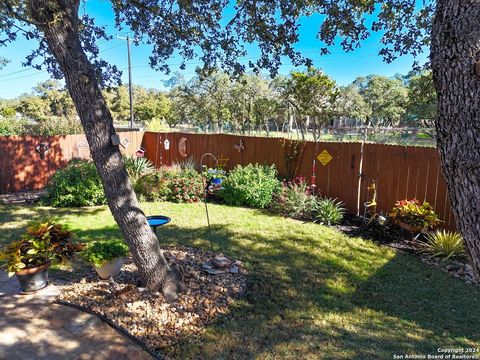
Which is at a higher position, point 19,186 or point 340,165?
point 340,165

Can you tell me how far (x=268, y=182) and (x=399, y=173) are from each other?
110 inches

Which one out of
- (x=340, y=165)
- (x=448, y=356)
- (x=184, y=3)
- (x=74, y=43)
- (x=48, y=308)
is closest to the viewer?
(x=448, y=356)

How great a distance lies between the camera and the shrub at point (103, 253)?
11.5ft

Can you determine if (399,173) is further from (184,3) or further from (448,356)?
(184,3)

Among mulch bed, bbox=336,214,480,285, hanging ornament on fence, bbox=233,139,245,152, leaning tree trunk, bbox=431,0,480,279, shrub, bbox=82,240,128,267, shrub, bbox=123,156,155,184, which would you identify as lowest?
mulch bed, bbox=336,214,480,285

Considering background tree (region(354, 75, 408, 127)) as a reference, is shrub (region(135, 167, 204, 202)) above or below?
below

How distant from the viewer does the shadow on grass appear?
9.07 feet

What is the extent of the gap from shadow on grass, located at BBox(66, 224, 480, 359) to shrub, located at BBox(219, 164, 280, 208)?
243 cm

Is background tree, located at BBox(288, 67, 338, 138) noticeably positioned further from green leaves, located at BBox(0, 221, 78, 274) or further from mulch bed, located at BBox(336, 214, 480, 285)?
green leaves, located at BBox(0, 221, 78, 274)

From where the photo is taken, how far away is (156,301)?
3230 mm

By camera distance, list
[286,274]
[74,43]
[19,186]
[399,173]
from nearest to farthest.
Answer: [74,43]
[286,274]
[399,173]
[19,186]

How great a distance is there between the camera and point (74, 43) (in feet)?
9.55

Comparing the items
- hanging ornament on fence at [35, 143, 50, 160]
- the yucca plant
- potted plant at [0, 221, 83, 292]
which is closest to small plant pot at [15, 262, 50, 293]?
potted plant at [0, 221, 83, 292]

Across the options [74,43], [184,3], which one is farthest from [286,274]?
[184,3]
